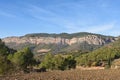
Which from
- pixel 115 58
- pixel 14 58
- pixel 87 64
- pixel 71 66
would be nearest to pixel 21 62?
pixel 14 58

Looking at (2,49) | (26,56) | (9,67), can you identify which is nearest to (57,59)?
(26,56)

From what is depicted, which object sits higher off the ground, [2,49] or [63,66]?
[2,49]

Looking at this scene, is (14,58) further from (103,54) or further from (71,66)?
(103,54)

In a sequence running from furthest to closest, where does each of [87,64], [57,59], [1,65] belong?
1. [87,64]
2. [57,59]
3. [1,65]

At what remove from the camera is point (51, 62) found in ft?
467

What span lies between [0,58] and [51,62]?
50.9 meters

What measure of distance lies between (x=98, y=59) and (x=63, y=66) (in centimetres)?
4400

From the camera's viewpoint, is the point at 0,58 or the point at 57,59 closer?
the point at 0,58

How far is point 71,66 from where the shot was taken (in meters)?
150

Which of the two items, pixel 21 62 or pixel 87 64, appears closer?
pixel 21 62

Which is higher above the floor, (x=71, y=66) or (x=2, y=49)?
(x=2, y=49)

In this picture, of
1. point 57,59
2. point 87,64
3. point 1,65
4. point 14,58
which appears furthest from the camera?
point 87,64

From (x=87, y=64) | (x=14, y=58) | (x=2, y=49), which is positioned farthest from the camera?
(x=87, y=64)

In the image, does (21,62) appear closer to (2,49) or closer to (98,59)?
(2,49)
